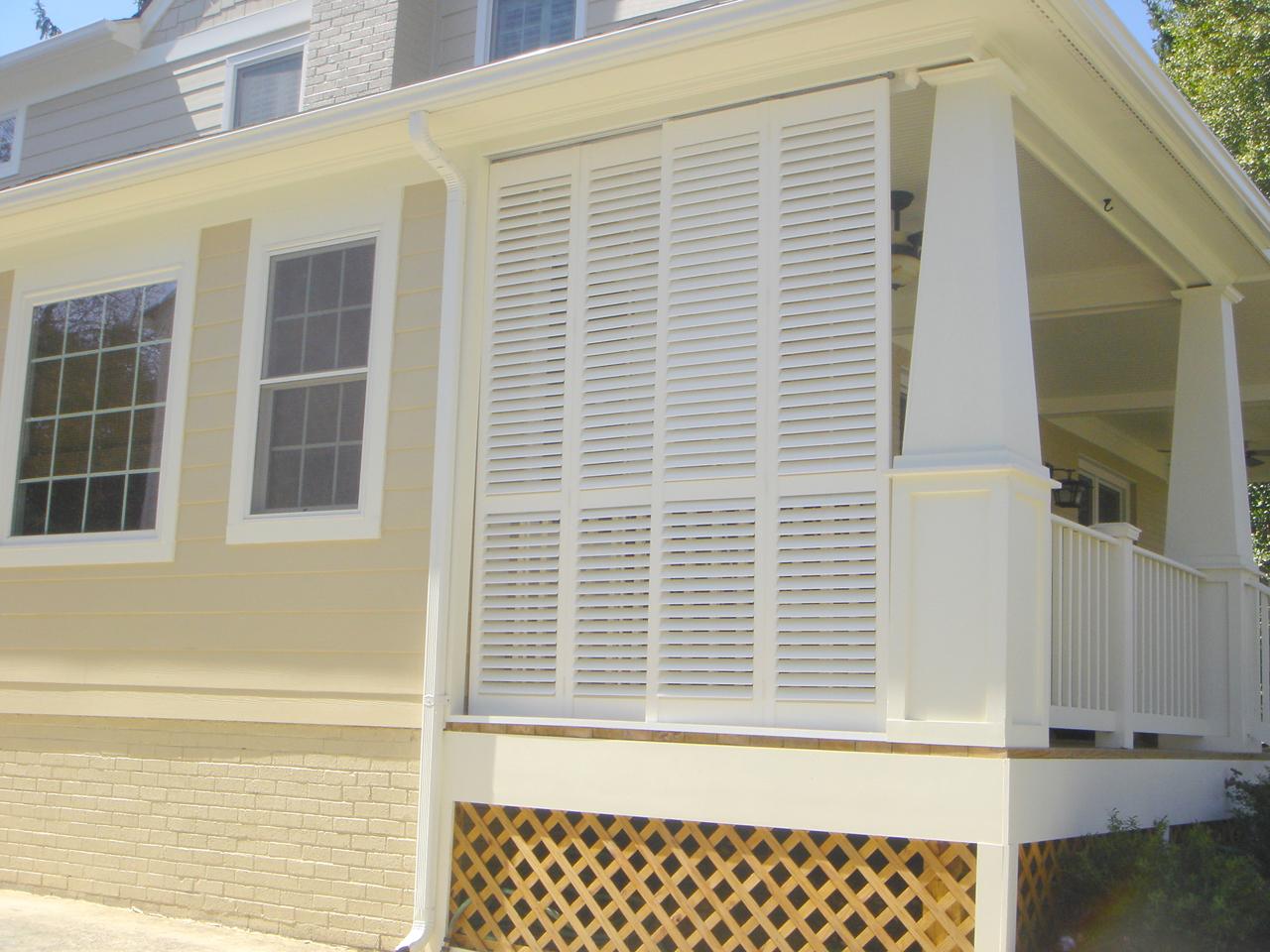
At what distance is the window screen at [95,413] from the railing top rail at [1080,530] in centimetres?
454

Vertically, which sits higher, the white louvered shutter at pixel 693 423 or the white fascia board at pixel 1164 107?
the white fascia board at pixel 1164 107

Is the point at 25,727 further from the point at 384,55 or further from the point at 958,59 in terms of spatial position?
the point at 958,59

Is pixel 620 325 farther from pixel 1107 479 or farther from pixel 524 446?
pixel 1107 479

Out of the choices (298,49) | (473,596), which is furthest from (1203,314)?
(298,49)

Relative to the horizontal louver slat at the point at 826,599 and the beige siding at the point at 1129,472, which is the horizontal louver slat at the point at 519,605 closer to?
the horizontal louver slat at the point at 826,599

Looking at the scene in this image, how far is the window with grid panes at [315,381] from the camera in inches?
266

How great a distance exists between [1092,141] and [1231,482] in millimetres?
2153

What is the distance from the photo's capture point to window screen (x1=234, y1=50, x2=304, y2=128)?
408 inches

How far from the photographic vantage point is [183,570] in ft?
23.1

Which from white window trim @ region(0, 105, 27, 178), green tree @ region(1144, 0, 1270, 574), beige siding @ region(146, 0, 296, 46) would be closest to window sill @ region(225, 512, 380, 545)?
beige siding @ region(146, 0, 296, 46)

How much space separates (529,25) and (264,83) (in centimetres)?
229


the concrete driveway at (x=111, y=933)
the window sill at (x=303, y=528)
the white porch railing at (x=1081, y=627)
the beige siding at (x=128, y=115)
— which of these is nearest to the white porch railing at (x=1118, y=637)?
the white porch railing at (x=1081, y=627)

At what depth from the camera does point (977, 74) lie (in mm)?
5340

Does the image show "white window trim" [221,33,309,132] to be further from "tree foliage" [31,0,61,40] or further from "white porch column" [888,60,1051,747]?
"tree foliage" [31,0,61,40]
